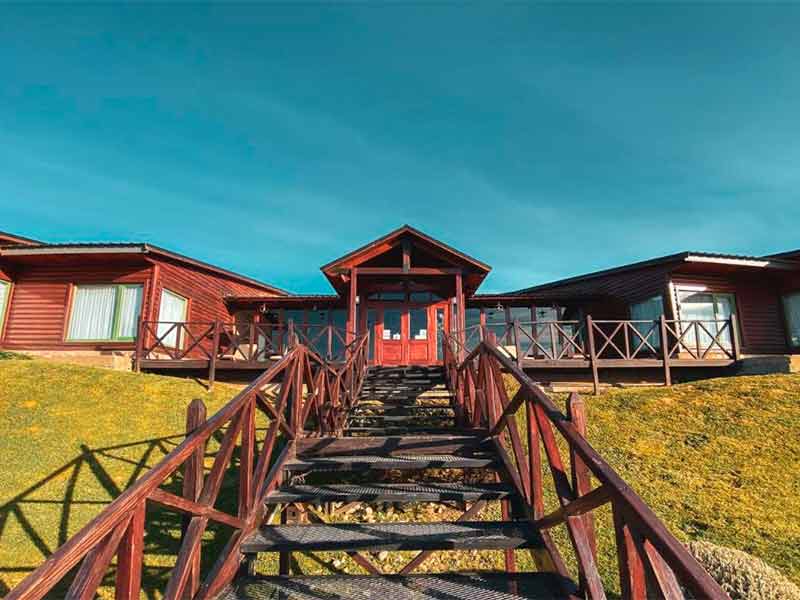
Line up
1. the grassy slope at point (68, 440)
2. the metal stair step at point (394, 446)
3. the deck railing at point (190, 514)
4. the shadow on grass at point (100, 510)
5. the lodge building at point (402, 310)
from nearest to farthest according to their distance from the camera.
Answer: the deck railing at point (190, 514) < the metal stair step at point (394, 446) < the shadow on grass at point (100, 510) < the grassy slope at point (68, 440) < the lodge building at point (402, 310)

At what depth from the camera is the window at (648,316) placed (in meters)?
15.5

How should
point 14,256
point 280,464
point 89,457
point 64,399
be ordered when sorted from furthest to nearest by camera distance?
1. point 14,256
2. point 64,399
3. point 89,457
4. point 280,464

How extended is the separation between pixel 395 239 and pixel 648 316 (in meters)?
9.42

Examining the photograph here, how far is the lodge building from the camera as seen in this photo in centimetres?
1297

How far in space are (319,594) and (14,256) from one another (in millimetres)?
15703

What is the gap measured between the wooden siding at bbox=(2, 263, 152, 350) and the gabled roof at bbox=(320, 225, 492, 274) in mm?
6100

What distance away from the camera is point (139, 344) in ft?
41.4

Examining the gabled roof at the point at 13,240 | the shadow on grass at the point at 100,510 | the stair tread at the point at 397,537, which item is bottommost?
the shadow on grass at the point at 100,510

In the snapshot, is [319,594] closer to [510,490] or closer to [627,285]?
[510,490]

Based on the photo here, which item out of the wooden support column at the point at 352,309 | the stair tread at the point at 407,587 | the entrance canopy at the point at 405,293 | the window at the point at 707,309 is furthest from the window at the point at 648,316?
the stair tread at the point at 407,587

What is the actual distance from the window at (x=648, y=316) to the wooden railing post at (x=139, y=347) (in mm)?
14914

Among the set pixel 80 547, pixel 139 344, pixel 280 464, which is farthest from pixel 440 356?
pixel 80 547

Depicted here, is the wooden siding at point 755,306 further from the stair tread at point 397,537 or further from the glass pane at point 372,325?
the stair tread at point 397,537

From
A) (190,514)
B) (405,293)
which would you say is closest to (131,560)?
(190,514)
